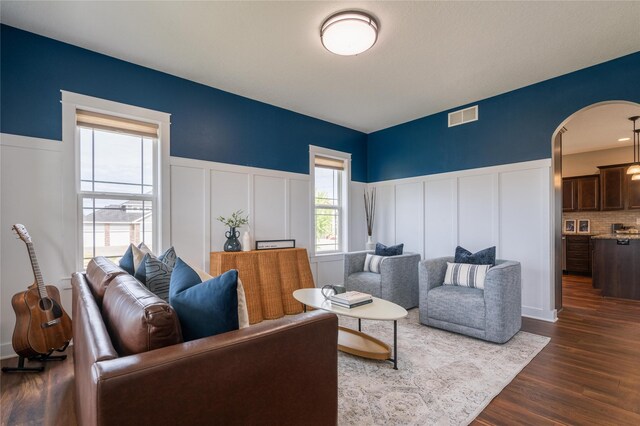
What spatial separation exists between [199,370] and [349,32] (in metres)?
2.55

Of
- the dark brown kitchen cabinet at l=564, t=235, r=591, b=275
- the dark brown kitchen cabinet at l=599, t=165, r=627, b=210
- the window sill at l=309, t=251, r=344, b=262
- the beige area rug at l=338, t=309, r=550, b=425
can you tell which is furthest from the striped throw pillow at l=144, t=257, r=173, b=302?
the dark brown kitchen cabinet at l=599, t=165, r=627, b=210

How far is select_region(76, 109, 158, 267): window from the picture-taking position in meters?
2.97

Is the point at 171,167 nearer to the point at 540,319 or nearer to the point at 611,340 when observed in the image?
the point at 540,319

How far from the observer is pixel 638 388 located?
213cm

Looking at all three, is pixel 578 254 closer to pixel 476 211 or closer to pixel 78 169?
pixel 476 211

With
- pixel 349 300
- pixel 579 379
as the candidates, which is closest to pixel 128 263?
pixel 349 300

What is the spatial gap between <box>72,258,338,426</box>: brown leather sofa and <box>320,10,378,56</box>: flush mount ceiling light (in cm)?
221

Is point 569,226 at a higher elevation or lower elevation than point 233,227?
lower

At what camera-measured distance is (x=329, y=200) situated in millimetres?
5129

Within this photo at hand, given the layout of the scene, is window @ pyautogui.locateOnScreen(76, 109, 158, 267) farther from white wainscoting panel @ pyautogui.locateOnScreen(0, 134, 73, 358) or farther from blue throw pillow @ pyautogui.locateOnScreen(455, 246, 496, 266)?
blue throw pillow @ pyautogui.locateOnScreen(455, 246, 496, 266)

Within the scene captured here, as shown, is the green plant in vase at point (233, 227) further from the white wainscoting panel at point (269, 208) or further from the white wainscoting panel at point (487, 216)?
the white wainscoting panel at point (487, 216)

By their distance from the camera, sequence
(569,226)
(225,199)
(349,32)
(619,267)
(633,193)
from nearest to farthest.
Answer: (349,32), (225,199), (619,267), (633,193), (569,226)

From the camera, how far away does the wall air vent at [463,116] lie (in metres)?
4.23

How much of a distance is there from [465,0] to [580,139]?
539 centimetres
